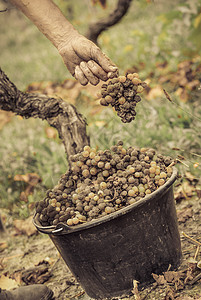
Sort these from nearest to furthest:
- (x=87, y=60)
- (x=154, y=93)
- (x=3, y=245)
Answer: (x=87, y=60) → (x=3, y=245) → (x=154, y=93)

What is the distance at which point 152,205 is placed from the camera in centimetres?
149

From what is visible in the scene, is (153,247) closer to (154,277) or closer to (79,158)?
(154,277)

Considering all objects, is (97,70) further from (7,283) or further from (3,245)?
(3,245)

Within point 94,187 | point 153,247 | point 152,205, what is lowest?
point 153,247

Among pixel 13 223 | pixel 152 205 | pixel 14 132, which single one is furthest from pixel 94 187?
pixel 14 132

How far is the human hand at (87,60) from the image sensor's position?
62.1 inches

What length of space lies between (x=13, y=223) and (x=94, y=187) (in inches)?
60.5

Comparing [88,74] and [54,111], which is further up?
[88,74]

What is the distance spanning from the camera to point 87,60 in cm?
167

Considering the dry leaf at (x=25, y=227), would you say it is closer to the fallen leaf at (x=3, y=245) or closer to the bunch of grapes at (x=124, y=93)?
the fallen leaf at (x=3, y=245)

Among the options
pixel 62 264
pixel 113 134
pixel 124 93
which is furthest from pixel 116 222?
pixel 113 134

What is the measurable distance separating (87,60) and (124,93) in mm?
266

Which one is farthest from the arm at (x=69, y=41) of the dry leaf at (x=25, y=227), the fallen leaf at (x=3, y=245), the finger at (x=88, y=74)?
the fallen leaf at (x=3, y=245)

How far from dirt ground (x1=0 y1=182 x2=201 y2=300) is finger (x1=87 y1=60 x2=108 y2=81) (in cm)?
88
